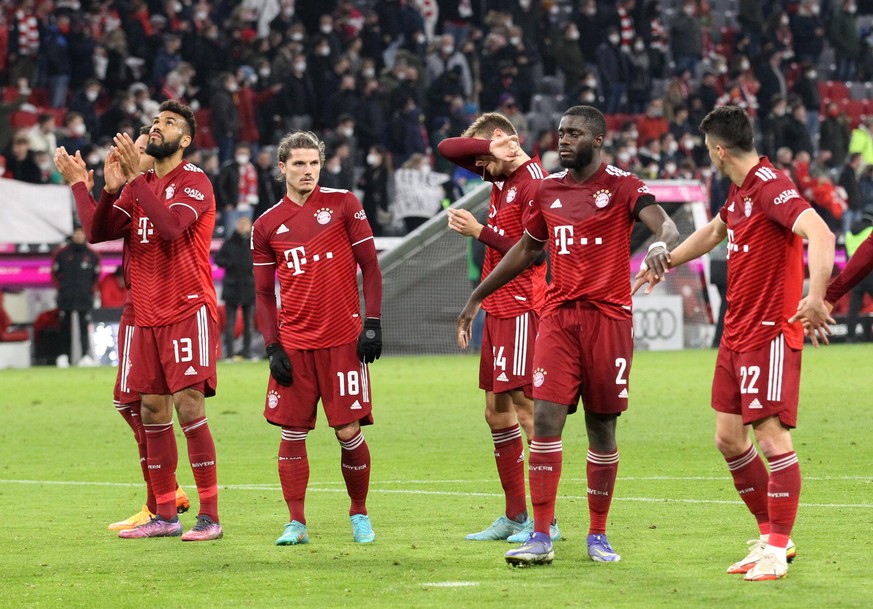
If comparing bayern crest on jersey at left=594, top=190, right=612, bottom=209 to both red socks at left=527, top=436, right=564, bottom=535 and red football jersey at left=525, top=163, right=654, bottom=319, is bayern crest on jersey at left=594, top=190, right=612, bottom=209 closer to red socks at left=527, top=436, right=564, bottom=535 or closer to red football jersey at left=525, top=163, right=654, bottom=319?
red football jersey at left=525, top=163, right=654, bottom=319

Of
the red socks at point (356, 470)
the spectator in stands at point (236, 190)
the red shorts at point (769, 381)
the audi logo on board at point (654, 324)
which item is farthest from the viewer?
the audi logo on board at point (654, 324)

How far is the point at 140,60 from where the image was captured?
93.8 feet

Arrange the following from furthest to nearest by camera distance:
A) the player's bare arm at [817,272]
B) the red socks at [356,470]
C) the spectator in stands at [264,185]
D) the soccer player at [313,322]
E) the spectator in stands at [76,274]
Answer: the spectator in stands at [264,185] < the spectator in stands at [76,274] < the red socks at [356,470] < the soccer player at [313,322] < the player's bare arm at [817,272]

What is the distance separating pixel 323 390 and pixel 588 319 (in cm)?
169

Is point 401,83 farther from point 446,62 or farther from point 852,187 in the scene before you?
point 852,187

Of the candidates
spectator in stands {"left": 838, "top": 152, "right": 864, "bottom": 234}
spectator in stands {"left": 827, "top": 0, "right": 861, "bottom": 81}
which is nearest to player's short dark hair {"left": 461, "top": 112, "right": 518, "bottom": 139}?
spectator in stands {"left": 838, "top": 152, "right": 864, "bottom": 234}

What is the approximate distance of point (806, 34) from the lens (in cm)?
3656

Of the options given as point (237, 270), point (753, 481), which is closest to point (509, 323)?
point (753, 481)

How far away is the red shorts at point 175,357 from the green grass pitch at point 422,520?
34.8 inches

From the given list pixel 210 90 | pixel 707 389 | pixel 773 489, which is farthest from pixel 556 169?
pixel 773 489

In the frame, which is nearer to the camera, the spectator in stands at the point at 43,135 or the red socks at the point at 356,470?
the red socks at the point at 356,470

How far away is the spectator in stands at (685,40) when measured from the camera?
3525 centimetres

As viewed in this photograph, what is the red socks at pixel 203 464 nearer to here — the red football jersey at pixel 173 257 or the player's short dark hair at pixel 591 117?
the red football jersey at pixel 173 257

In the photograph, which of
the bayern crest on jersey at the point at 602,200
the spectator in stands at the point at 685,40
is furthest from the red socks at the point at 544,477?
the spectator in stands at the point at 685,40
